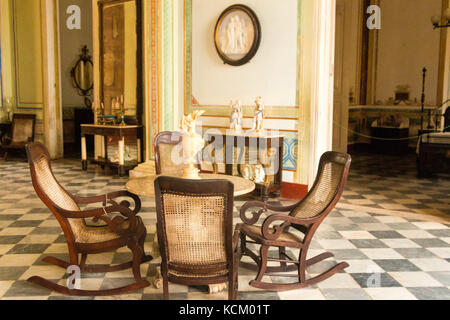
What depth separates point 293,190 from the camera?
5562 millimetres

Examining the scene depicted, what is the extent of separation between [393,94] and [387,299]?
845cm

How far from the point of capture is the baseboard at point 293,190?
5.48 metres

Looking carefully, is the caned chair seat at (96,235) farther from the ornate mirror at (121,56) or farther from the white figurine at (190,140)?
the ornate mirror at (121,56)

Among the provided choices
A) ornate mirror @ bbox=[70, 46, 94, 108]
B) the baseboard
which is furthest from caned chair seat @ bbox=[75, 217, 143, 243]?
ornate mirror @ bbox=[70, 46, 94, 108]

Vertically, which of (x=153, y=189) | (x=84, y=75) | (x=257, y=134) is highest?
(x=84, y=75)

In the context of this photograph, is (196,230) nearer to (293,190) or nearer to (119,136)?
(293,190)

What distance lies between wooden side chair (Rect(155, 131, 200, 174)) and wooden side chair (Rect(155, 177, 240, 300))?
1.69 meters

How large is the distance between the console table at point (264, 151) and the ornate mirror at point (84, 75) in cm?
588

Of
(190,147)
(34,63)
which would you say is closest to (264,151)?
(190,147)

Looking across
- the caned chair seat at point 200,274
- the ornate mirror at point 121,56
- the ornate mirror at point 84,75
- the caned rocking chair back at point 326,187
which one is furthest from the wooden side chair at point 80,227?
the ornate mirror at point 84,75

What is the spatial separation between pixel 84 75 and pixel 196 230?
9.01m

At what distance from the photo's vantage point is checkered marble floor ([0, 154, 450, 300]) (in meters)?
2.84

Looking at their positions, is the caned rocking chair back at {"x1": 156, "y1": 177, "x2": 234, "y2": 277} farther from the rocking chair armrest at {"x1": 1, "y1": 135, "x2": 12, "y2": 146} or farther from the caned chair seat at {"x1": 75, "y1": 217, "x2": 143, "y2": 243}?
the rocking chair armrest at {"x1": 1, "y1": 135, "x2": 12, "y2": 146}

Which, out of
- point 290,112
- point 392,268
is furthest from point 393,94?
point 392,268
